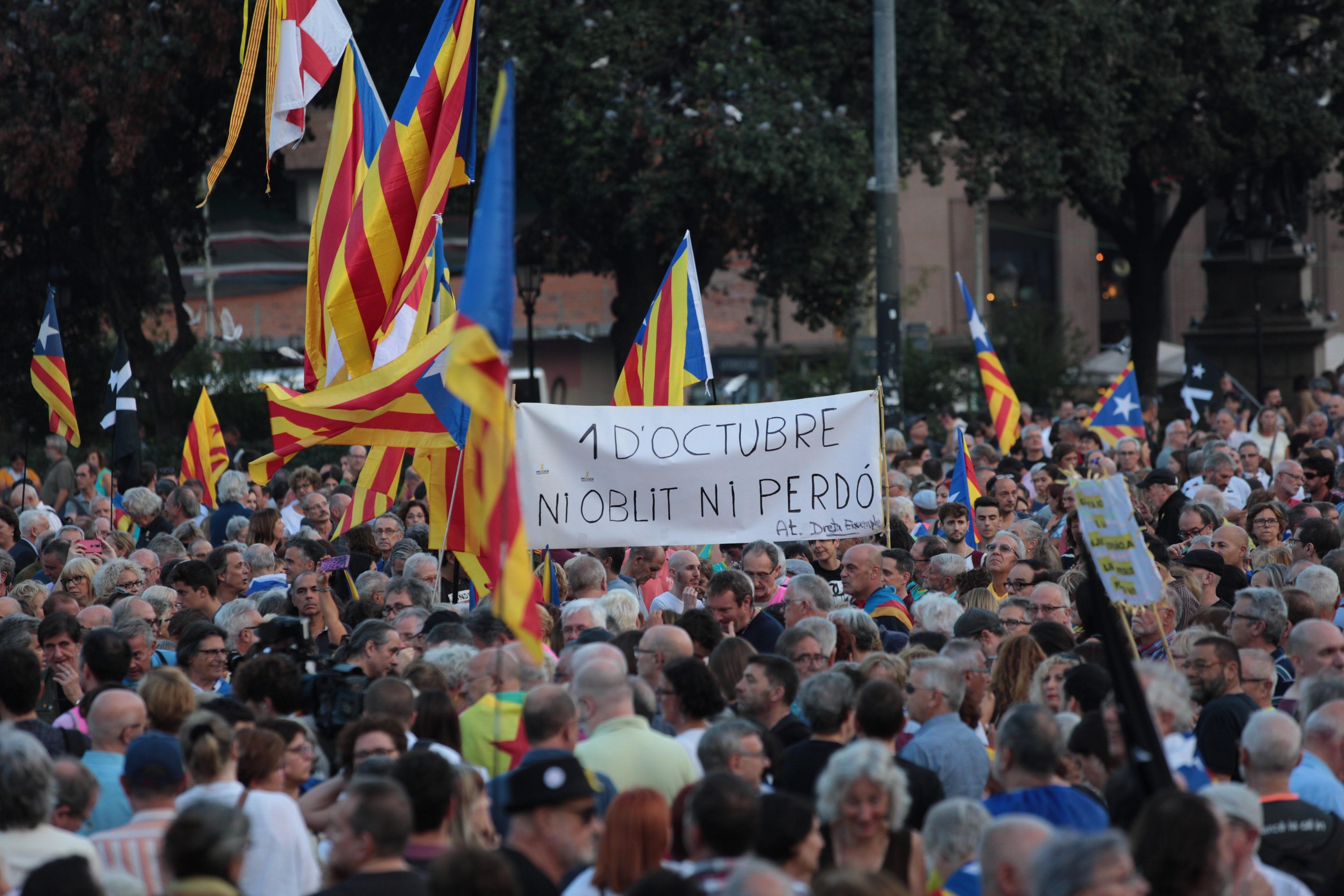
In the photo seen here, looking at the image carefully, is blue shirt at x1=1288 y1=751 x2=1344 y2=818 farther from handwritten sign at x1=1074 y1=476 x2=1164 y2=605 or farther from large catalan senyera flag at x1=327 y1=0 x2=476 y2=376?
large catalan senyera flag at x1=327 y1=0 x2=476 y2=376

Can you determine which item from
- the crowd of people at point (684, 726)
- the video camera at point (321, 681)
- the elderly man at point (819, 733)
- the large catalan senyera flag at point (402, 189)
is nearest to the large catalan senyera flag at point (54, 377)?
the crowd of people at point (684, 726)

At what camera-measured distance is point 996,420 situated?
55.2 ft

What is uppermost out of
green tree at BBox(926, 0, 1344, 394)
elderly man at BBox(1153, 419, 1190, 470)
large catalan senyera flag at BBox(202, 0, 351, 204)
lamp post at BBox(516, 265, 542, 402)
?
green tree at BBox(926, 0, 1344, 394)

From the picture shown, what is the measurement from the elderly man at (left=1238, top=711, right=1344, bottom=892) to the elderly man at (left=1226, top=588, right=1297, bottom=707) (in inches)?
93.6

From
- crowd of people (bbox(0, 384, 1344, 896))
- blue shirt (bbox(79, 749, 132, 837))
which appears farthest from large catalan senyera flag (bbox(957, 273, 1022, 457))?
blue shirt (bbox(79, 749, 132, 837))

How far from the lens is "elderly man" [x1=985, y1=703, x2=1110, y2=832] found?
207 inches

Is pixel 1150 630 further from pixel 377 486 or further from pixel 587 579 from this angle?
pixel 377 486

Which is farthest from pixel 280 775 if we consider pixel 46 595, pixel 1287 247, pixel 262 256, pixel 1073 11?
pixel 262 256

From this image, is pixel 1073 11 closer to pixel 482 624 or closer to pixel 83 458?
pixel 83 458

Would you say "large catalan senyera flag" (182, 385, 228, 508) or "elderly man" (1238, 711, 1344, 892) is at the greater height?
"large catalan senyera flag" (182, 385, 228, 508)

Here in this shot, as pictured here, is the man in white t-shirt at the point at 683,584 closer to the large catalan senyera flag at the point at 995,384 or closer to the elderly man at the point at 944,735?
the elderly man at the point at 944,735

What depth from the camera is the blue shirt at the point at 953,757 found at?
6.13m

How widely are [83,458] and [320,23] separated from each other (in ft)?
46.5

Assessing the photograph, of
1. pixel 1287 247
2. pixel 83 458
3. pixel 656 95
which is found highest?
pixel 656 95
